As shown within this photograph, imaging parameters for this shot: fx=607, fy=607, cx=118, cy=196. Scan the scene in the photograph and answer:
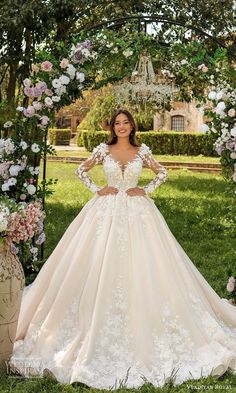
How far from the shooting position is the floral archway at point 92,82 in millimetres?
6082

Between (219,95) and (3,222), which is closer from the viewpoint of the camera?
(3,222)

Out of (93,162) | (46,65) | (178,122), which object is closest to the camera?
(93,162)

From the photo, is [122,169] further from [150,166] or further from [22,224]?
[22,224]

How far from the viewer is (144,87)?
20.9 ft

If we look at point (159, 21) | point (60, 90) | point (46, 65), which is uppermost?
point (159, 21)

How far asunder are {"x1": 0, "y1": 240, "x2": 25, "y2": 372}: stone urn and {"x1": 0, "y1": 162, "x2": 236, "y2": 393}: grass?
0.25 m

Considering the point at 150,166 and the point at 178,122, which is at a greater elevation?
the point at 178,122

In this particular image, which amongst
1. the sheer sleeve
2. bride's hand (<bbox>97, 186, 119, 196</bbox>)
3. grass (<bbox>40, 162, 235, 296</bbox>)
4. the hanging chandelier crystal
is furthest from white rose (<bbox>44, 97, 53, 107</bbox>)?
grass (<bbox>40, 162, 235, 296</bbox>)

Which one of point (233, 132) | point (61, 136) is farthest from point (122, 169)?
point (61, 136)

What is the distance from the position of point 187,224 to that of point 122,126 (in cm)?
609

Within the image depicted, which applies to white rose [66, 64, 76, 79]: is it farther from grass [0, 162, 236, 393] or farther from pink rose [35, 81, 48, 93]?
grass [0, 162, 236, 393]

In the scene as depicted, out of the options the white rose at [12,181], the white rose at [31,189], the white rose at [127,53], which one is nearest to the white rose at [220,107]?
the white rose at [127,53]

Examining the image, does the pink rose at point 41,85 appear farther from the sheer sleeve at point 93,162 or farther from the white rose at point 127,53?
the sheer sleeve at point 93,162

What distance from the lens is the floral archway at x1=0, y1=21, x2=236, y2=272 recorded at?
608 centimetres
